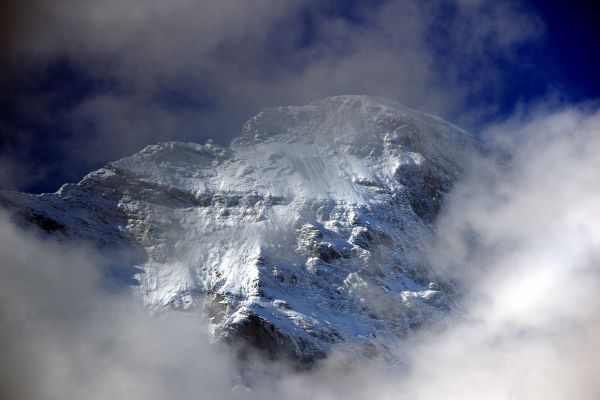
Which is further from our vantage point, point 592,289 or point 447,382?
point 592,289

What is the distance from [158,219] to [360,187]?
46.1 meters

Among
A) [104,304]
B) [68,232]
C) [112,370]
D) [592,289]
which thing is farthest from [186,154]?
[592,289]

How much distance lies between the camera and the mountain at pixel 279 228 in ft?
436

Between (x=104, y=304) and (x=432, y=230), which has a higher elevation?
(x=432, y=230)

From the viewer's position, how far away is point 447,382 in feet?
417

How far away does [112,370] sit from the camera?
119 m

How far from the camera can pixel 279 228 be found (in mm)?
152000

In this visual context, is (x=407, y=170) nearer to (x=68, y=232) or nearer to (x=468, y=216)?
(x=468, y=216)

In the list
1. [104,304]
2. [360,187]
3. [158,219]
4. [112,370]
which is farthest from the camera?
[360,187]

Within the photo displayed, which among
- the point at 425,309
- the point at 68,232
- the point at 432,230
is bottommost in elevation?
the point at 425,309

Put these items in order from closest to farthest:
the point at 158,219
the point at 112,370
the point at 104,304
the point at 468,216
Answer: the point at 112,370 → the point at 104,304 → the point at 158,219 → the point at 468,216

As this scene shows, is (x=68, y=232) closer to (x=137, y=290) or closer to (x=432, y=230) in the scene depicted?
(x=137, y=290)

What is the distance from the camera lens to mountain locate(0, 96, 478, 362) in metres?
133

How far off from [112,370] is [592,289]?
10089 centimetres
